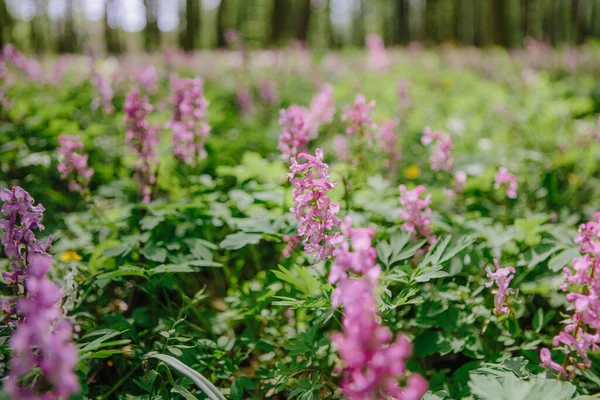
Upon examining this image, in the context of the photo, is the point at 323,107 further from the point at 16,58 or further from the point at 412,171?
the point at 16,58

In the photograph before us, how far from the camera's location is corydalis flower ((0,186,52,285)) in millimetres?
1630

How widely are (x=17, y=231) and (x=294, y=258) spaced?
1.40m

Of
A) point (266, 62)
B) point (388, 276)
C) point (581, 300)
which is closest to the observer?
point (581, 300)

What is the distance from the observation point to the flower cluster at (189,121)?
118 inches

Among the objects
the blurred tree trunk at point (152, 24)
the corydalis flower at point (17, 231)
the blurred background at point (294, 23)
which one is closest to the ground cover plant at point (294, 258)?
the corydalis flower at point (17, 231)

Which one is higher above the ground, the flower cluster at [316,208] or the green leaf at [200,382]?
the flower cluster at [316,208]

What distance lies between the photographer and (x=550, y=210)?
147 inches

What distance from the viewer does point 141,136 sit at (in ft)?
9.83

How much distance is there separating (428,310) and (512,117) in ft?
13.4

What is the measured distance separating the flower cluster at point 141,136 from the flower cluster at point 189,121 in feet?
0.61

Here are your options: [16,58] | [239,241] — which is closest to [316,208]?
[239,241]

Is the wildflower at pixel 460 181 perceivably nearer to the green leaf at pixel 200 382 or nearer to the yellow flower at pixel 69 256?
the green leaf at pixel 200 382

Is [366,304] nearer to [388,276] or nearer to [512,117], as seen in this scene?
[388,276]

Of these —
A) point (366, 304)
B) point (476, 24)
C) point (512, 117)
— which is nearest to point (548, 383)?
point (366, 304)
